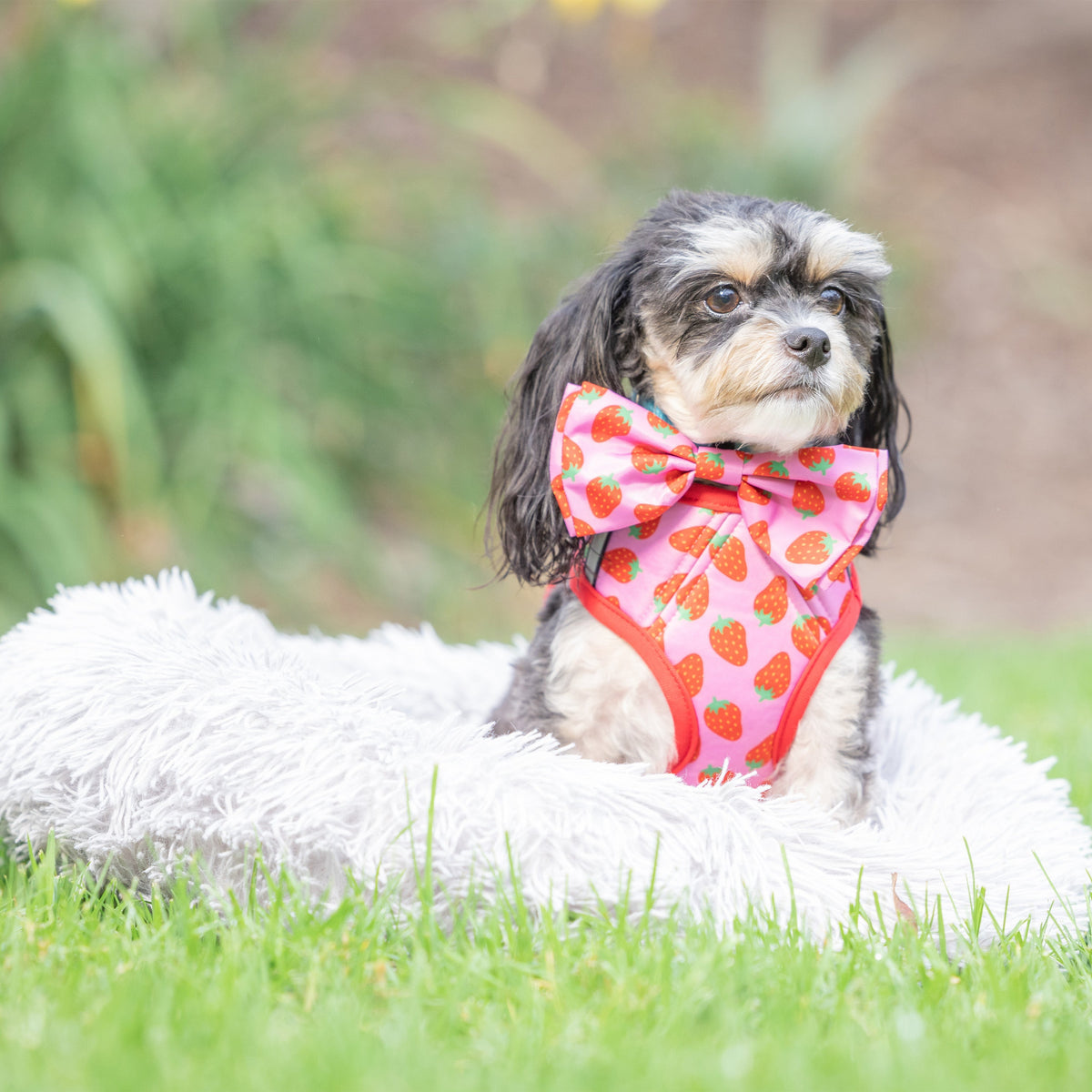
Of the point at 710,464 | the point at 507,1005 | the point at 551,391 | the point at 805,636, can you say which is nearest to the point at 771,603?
the point at 805,636

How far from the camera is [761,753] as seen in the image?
8.58ft

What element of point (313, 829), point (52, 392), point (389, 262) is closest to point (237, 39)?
point (389, 262)

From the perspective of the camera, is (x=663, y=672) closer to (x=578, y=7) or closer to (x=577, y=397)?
(x=577, y=397)

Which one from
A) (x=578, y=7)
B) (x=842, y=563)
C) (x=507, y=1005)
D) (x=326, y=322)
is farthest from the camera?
(x=326, y=322)

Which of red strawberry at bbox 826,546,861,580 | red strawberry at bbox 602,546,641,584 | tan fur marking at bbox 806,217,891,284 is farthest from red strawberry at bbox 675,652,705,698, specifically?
tan fur marking at bbox 806,217,891,284

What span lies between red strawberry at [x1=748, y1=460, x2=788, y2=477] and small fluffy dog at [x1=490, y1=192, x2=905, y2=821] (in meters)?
0.04

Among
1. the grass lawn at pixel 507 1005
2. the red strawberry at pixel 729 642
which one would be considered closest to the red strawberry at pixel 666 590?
the red strawberry at pixel 729 642

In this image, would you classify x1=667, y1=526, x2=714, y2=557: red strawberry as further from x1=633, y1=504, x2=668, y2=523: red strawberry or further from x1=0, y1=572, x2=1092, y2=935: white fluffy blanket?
x1=0, y1=572, x2=1092, y2=935: white fluffy blanket

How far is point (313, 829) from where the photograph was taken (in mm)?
2189

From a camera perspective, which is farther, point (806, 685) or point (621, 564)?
point (621, 564)

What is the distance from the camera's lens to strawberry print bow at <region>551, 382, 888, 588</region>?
2.56m

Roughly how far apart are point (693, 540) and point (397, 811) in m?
0.84

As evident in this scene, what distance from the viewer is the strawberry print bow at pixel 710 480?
101 inches

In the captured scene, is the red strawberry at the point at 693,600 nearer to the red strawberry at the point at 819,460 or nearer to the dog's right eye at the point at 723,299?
the red strawberry at the point at 819,460
